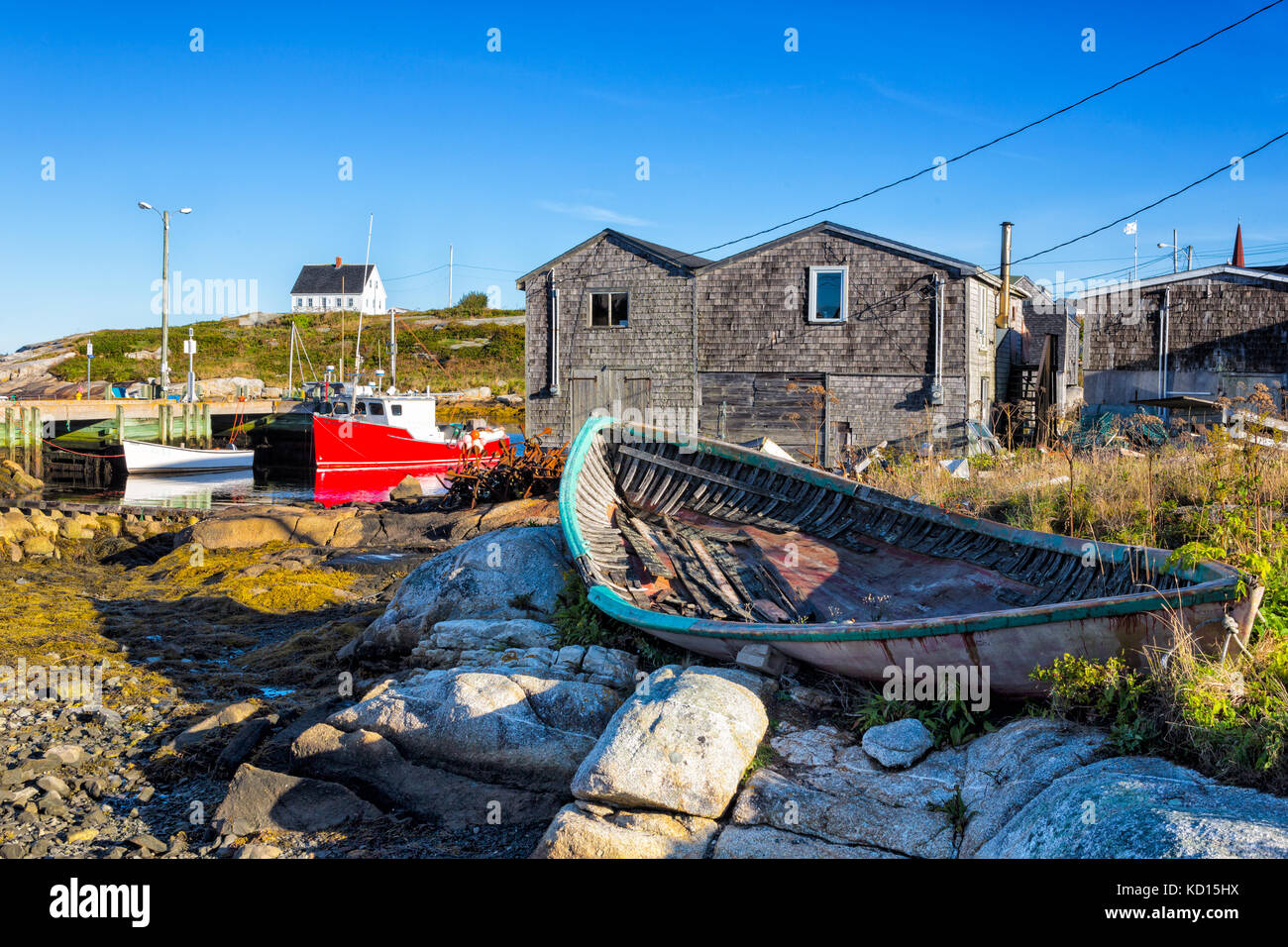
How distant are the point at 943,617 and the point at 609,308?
68.1 ft

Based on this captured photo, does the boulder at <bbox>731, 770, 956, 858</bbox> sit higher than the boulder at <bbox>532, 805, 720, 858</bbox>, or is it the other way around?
the boulder at <bbox>731, 770, 956, 858</bbox>

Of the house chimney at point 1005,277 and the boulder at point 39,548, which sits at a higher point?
the house chimney at point 1005,277

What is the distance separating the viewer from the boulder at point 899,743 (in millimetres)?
5617

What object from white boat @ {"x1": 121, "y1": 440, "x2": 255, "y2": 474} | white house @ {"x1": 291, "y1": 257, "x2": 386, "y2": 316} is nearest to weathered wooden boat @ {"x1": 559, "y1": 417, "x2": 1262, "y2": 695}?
white boat @ {"x1": 121, "y1": 440, "x2": 255, "y2": 474}

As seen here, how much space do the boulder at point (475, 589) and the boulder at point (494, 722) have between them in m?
2.16

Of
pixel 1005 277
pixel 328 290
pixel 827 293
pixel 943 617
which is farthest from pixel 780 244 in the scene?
pixel 328 290

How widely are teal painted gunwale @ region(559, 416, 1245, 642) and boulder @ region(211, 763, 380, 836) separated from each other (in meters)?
2.58

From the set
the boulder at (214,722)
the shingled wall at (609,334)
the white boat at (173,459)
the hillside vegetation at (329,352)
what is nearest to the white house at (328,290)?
the hillside vegetation at (329,352)

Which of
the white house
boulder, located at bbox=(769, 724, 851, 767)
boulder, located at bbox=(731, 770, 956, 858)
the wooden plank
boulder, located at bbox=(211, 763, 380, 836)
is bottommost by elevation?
boulder, located at bbox=(211, 763, 380, 836)

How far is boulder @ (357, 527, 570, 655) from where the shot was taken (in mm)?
9344

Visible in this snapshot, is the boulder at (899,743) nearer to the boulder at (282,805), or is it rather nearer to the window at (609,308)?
the boulder at (282,805)

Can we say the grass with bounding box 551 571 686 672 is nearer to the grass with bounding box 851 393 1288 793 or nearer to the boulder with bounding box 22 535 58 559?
the grass with bounding box 851 393 1288 793

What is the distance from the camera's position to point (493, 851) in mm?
5535
